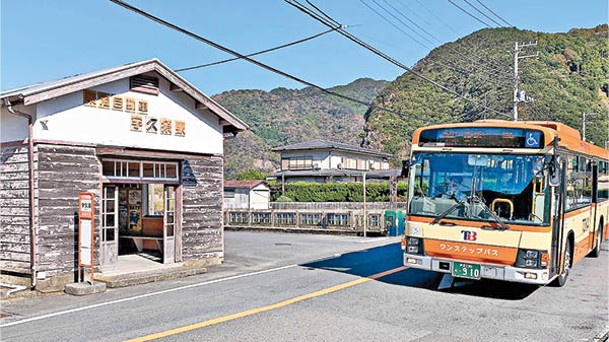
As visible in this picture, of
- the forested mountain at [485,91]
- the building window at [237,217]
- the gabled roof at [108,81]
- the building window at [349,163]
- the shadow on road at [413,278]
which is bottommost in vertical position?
the building window at [237,217]

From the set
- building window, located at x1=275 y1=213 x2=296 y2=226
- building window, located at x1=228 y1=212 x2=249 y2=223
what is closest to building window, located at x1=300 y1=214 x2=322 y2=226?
building window, located at x1=275 y1=213 x2=296 y2=226

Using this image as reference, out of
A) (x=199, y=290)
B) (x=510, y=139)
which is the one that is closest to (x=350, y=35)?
(x=510, y=139)

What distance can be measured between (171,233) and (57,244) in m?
3.22

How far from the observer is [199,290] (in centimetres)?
1010

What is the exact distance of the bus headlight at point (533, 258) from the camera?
8367 millimetres

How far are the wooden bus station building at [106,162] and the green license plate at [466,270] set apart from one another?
7.16 metres

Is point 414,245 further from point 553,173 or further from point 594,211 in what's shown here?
point 594,211

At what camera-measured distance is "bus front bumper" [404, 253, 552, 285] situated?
8.37 m

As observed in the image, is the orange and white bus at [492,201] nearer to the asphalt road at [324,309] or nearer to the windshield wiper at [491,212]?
the windshield wiper at [491,212]

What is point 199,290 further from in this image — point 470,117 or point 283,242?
point 470,117

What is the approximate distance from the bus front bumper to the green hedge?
3334 cm

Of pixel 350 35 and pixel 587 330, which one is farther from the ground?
pixel 350 35

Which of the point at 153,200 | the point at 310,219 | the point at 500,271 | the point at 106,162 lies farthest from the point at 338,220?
the point at 500,271

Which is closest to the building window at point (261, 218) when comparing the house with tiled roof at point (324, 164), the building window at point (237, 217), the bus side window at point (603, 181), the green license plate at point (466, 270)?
the building window at point (237, 217)
